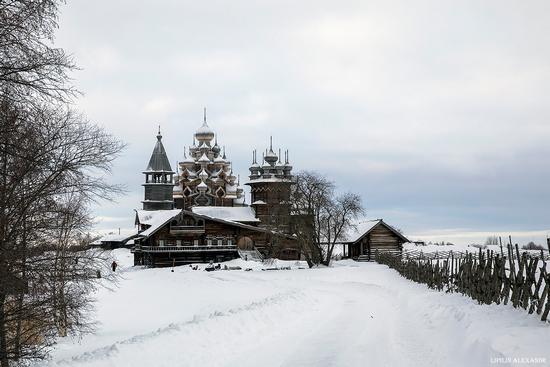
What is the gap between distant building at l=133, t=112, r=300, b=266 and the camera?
62875 mm

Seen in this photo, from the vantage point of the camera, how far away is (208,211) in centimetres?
7638

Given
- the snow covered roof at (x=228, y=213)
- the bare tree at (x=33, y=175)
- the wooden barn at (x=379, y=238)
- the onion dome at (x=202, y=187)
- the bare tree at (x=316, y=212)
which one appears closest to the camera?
the bare tree at (x=33, y=175)

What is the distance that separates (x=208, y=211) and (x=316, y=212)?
25763 mm

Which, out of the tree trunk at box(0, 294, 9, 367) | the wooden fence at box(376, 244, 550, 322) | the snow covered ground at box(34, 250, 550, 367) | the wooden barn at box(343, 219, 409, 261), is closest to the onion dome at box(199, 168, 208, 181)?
the wooden barn at box(343, 219, 409, 261)

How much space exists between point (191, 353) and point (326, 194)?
4332cm

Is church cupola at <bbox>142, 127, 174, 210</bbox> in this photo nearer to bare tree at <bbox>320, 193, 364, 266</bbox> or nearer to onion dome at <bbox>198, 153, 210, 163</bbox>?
onion dome at <bbox>198, 153, 210, 163</bbox>

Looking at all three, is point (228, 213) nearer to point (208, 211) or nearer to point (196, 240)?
point (208, 211)

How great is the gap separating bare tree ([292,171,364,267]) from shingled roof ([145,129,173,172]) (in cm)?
3661

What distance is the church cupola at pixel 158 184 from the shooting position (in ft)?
283

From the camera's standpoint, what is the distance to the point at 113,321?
26.0 metres

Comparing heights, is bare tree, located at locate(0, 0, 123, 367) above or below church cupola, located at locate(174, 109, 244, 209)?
below

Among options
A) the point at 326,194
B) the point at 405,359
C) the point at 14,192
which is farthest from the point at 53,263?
the point at 326,194

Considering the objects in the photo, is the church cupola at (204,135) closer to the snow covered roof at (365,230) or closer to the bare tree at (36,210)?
→ the snow covered roof at (365,230)

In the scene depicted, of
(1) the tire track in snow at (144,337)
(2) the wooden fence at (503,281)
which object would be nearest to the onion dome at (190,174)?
(2) the wooden fence at (503,281)
